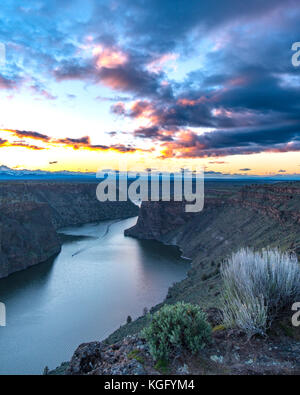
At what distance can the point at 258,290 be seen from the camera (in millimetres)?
7805

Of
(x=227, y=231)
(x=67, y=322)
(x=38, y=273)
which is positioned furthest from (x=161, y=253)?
(x=67, y=322)

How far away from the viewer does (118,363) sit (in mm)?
6234

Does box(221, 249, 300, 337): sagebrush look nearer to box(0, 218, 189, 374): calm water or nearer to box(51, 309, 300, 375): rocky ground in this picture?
box(51, 309, 300, 375): rocky ground

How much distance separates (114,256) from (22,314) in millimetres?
28182

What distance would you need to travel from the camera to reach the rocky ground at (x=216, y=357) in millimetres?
5758

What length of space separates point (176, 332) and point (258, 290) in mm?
2879

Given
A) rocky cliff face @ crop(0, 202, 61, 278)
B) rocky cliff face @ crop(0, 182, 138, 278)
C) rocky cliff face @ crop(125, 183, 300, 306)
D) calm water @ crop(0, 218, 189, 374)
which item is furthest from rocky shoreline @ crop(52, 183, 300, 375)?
rocky cliff face @ crop(0, 202, 61, 278)

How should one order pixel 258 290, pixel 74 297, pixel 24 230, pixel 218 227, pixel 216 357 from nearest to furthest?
pixel 216 357
pixel 258 290
pixel 74 297
pixel 24 230
pixel 218 227

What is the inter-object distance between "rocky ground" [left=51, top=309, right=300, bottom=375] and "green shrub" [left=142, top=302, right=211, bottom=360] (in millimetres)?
172

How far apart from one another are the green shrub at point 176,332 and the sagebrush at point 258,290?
1.11 meters

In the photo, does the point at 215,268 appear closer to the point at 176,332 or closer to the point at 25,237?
the point at 176,332

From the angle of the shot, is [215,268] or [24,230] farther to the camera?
[24,230]

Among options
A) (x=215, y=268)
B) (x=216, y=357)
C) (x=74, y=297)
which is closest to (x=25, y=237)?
(x=74, y=297)
